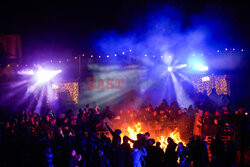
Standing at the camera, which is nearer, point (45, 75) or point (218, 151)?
point (218, 151)

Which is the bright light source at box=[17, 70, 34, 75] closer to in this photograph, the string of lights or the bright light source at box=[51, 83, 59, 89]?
the string of lights

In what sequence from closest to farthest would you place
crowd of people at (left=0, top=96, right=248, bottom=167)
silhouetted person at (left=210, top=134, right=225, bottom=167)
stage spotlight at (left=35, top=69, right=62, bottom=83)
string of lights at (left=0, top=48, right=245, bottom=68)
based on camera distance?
crowd of people at (left=0, top=96, right=248, bottom=167)
silhouetted person at (left=210, top=134, right=225, bottom=167)
string of lights at (left=0, top=48, right=245, bottom=68)
stage spotlight at (left=35, top=69, right=62, bottom=83)

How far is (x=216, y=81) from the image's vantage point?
1440 centimetres

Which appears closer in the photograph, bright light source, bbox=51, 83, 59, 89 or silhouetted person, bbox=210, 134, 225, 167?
silhouetted person, bbox=210, 134, 225, 167

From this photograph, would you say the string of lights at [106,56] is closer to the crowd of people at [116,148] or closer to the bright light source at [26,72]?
the bright light source at [26,72]

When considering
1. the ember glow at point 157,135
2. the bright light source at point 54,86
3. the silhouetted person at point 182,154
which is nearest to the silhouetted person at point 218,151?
the silhouetted person at point 182,154

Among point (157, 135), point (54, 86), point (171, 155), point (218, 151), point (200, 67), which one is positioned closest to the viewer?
point (171, 155)

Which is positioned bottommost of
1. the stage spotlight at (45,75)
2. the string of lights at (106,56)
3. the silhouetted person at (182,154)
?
the silhouetted person at (182,154)

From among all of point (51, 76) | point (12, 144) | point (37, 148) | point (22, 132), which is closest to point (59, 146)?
point (37, 148)

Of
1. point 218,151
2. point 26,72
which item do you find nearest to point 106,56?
point 26,72

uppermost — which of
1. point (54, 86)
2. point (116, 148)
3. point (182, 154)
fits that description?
point (54, 86)

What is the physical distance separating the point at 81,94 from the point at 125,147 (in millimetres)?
9554

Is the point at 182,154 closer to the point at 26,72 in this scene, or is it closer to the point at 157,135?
the point at 157,135

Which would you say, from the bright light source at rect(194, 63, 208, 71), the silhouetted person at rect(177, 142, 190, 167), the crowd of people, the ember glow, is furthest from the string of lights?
the silhouetted person at rect(177, 142, 190, 167)
